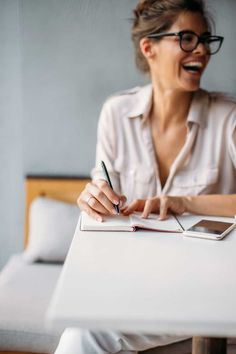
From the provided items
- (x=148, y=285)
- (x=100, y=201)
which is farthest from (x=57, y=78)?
(x=148, y=285)

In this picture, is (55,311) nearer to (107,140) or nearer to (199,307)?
(199,307)

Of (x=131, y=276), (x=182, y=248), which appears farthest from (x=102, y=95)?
(x=131, y=276)

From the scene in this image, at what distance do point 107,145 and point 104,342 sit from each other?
63 cm

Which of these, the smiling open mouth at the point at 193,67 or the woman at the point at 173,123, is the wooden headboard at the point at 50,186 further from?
the smiling open mouth at the point at 193,67

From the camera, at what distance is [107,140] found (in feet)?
4.23

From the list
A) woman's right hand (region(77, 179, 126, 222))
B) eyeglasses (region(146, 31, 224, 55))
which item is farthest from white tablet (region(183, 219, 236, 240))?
eyeglasses (region(146, 31, 224, 55))

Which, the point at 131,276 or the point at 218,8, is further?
the point at 218,8

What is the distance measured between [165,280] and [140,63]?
86 centimetres

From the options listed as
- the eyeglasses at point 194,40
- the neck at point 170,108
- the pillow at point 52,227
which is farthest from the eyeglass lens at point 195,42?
the pillow at point 52,227

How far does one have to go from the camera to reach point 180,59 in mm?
1194

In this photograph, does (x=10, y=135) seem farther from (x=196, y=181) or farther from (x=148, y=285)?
(x=148, y=285)

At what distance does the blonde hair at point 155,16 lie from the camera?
1.19 metres

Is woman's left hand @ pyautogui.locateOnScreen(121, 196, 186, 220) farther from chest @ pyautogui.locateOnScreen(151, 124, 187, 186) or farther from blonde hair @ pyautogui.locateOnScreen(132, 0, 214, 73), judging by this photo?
blonde hair @ pyautogui.locateOnScreen(132, 0, 214, 73)

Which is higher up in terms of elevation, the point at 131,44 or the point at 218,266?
the point at 131,44
